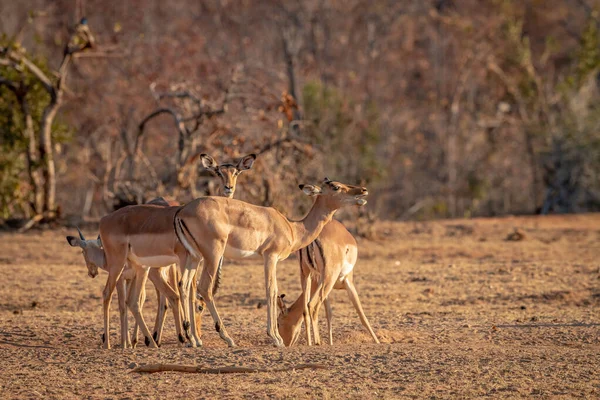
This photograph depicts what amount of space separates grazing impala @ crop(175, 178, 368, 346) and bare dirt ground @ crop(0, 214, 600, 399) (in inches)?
22.0

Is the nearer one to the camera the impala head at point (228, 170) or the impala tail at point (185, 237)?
the impala tail at point (185, 237)

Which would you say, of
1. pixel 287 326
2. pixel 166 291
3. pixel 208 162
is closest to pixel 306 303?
pixel 287 326

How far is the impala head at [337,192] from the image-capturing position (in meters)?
8.02

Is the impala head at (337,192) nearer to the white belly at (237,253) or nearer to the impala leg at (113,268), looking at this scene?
the white belly at (237,253)

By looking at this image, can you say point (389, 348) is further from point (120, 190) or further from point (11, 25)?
point (11, 25)

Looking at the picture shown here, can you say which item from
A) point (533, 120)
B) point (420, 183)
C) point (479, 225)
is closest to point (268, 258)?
point (479, 225)

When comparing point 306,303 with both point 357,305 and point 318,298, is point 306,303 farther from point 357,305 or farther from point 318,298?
point 357,305

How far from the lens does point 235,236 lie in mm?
7504

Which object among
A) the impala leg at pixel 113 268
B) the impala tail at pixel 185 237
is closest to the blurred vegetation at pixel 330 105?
the impala leg at pixel 113 268

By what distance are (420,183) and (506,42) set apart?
15.9 feet

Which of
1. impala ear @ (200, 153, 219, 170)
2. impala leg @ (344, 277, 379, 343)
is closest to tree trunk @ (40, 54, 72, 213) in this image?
impala ear @ (200, 153, 219, 170)

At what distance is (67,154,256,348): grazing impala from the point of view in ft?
24.8

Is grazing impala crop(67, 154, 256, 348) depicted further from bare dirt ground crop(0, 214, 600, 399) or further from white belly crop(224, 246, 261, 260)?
bare dirt ground crop(0, 214, 600, 399)

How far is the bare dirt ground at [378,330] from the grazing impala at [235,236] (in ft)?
1.83
